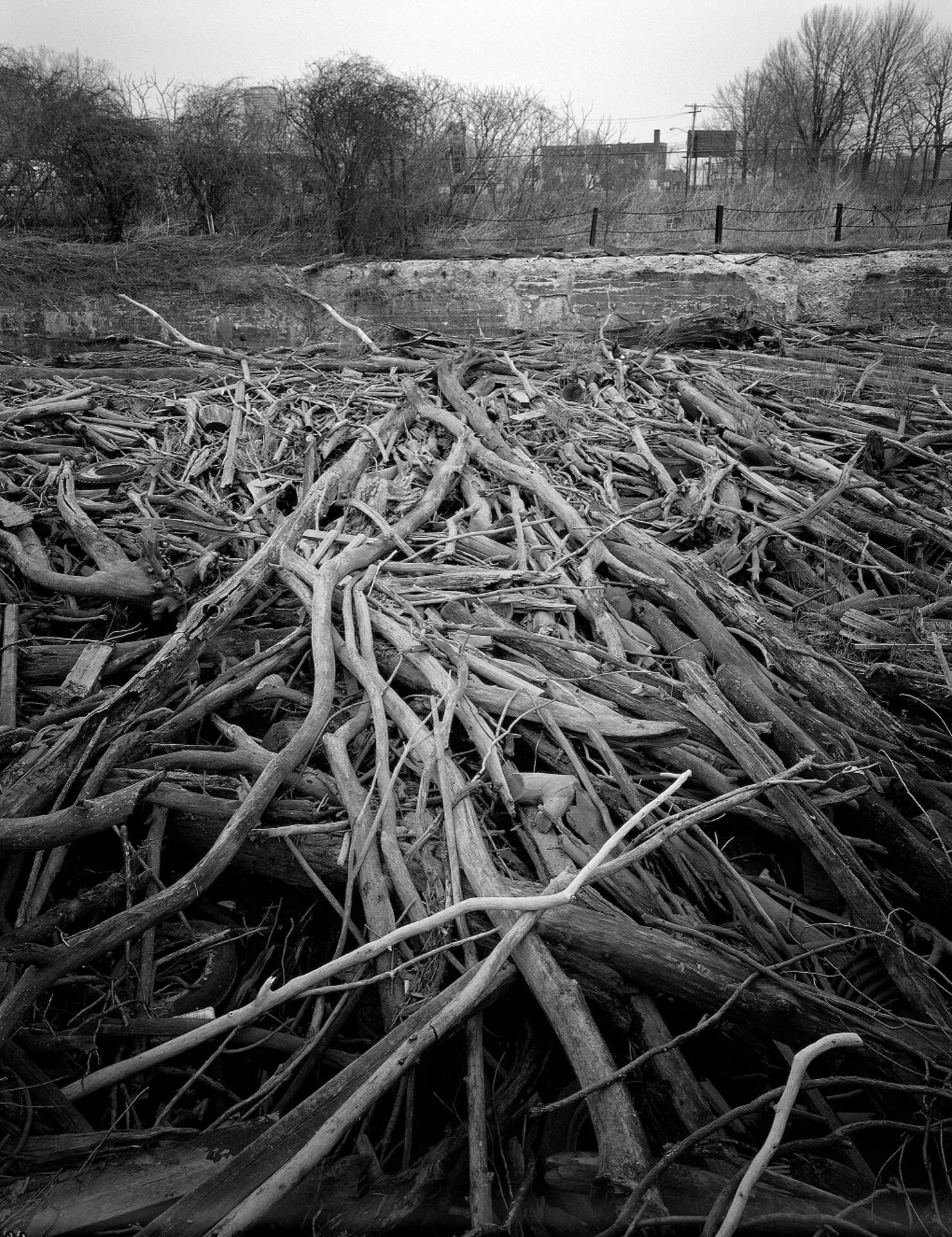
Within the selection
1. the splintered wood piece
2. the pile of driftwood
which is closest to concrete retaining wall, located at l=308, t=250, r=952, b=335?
the pile of driftwood

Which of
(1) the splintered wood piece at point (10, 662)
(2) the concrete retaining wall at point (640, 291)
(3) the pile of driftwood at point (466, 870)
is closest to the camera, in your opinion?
(3) the pile of driftwood at point (466, 870)

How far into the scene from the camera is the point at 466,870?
213 cm

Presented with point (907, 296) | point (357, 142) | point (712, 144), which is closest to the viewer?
point (907, 296)

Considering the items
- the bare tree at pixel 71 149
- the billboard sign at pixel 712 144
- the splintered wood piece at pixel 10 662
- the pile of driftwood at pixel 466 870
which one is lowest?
the pile of driftwood at pixel 466 870

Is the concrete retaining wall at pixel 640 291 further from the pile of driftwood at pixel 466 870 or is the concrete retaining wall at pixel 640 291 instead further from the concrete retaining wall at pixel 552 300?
the pile of driftwood at pixel 466 870

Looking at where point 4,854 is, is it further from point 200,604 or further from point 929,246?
point 929,246

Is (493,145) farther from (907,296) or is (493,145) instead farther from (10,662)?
(10,662)

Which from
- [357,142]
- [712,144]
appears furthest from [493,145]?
[712,144]

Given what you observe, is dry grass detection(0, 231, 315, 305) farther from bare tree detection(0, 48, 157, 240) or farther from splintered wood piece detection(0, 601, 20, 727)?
splintered wood piece detection(0, 601, 20, 727)

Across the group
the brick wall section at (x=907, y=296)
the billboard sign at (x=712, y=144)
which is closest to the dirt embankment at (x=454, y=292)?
the brick wall section at (x=907, y=296)

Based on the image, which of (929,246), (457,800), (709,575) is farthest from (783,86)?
(457,800)

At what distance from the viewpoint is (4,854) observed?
2.12 m

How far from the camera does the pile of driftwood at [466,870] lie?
1.65 meters

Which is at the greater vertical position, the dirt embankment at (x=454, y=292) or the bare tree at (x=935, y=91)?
the bare tree at (x=935, y=91)
